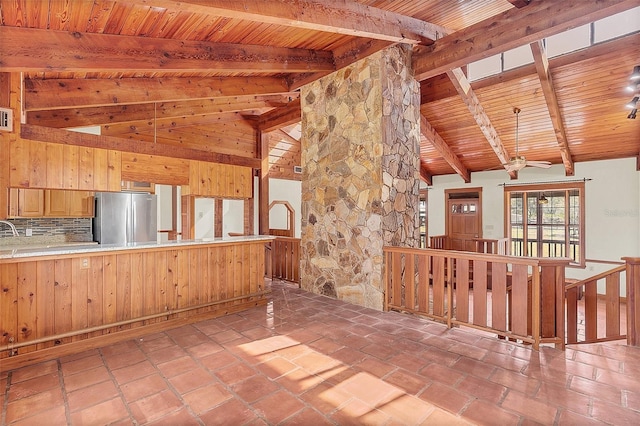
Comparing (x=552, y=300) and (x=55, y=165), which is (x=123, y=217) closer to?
(x=55, y=165)

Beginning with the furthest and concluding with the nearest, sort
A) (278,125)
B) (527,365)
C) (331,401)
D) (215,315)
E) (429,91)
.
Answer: (278,125)
(429,91)
(215,315)
(527,365)
(331,401)

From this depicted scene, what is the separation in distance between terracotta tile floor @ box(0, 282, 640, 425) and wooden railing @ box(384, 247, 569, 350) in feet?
0.58

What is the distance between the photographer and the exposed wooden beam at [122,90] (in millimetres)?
3709

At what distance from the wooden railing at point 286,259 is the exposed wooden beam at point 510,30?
3330 millimetres

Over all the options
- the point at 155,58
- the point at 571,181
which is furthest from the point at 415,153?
the point at 571,181

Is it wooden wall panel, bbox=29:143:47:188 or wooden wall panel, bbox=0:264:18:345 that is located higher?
wooden wall panel, bbox=29:143:47:188

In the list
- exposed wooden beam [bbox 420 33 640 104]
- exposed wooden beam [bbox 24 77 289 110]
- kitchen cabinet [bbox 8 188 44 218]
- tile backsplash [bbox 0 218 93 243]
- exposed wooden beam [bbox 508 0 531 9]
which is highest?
exposed wooden beam [bbox 420 33 640 104]

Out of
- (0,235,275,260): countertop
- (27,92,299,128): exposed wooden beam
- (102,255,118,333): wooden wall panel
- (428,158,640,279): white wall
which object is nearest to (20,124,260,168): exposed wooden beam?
(27,92,299,128): exposed wooden beam

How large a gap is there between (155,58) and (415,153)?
337 centimetres

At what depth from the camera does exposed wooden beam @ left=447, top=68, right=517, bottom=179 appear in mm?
5246

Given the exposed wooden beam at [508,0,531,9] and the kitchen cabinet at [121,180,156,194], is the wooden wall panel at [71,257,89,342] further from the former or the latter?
the exposed wooden beam at [508,0,531,9]

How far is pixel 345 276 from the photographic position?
4.58m

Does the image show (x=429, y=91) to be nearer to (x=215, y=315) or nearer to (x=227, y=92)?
(x=227, y=92)

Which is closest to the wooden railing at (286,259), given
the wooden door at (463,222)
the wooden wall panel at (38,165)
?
the wooden wall panel at (38,165)
